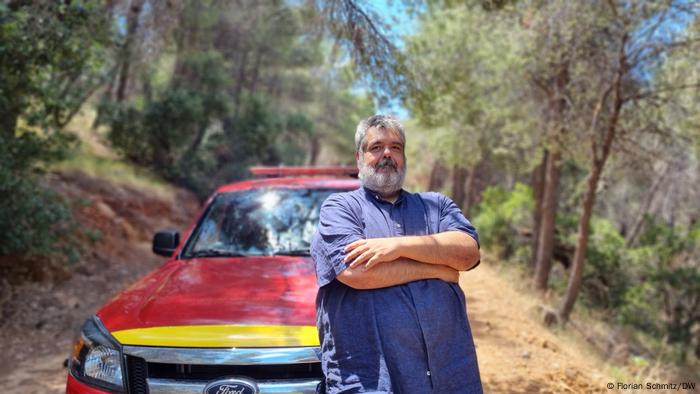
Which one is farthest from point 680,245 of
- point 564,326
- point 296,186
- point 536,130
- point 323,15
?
point 296,186

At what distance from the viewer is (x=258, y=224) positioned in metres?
4.32

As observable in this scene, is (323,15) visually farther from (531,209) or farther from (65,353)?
(531,209)

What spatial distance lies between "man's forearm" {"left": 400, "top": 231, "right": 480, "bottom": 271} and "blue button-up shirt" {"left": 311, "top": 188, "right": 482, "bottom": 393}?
0.11 meters

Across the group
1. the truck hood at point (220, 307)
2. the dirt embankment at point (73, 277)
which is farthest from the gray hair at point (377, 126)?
the dirt embankment at point (73, 277)

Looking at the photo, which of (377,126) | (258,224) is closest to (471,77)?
(258,224)

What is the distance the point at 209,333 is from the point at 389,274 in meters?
0.92

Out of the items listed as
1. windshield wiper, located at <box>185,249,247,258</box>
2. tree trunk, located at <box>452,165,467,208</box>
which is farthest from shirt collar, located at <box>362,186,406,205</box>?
tree trunk, located at <box>452,165,467,208</box>

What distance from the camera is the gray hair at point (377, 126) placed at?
2.78 m

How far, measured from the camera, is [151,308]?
9.90ft

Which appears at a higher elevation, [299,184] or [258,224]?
[299,184]

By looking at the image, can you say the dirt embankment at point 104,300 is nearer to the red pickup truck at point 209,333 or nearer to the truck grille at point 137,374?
the red pickup truck at point 209,333

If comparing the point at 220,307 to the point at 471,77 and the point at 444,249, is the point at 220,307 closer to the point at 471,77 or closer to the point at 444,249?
the point at 444,249

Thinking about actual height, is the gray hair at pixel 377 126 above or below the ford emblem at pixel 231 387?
above

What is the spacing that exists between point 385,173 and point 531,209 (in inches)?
619
